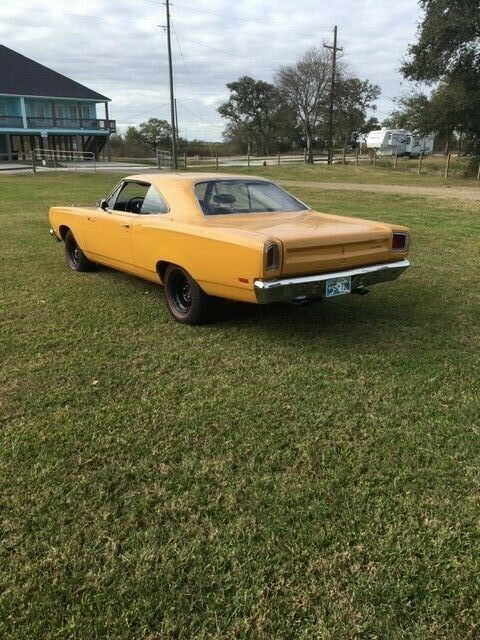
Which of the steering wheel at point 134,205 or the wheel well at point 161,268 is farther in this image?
the steering wheel at point 134,205

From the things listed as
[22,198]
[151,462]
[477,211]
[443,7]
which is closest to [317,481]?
[151,462]

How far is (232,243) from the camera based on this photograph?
13.5 ft

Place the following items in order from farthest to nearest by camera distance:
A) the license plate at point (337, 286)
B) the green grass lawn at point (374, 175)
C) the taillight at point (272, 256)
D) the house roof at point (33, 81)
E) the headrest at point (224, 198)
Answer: the house roof at point (33, 81) → the green grass lawn at point (374, 175) → the headrest at point (224, 198) → the license plate at point (337, 286) → the taillight at point (272, 256)

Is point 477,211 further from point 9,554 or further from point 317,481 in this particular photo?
point 9,554

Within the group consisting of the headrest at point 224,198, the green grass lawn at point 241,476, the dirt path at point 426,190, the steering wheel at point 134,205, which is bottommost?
the green grass lawn at point 241,476

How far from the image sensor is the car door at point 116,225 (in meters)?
5.50

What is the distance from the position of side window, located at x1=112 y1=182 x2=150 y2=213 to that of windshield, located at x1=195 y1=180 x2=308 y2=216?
0.75m

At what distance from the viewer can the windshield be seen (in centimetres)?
507

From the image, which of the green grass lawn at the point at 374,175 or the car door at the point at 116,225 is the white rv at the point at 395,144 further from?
the car door at the point at 116,225

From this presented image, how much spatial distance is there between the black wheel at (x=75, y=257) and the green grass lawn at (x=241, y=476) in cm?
166

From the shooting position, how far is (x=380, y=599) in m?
2.08

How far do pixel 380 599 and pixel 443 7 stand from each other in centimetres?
3037

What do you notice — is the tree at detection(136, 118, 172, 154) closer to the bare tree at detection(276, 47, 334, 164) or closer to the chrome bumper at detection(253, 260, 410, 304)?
the bare tree at detection(276, 47, 334, 164)

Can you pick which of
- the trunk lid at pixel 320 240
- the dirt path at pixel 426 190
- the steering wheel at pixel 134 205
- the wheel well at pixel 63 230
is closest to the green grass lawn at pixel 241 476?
the trunk lid at pixel 320 240
